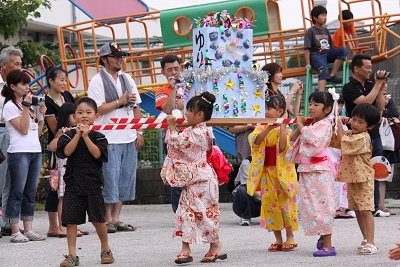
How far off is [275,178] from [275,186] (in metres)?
0.08

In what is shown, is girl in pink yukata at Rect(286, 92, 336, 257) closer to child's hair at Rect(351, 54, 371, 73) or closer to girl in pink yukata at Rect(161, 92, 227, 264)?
girl in pink yukata at Rect(161, 92, 227, 264)

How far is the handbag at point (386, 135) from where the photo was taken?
10789mm

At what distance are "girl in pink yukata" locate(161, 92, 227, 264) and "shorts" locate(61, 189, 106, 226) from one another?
65cm

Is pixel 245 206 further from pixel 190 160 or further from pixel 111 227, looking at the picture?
pixel 190 160

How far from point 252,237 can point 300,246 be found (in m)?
0.88

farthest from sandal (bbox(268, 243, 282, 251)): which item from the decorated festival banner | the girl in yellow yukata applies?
the decorated festival banner

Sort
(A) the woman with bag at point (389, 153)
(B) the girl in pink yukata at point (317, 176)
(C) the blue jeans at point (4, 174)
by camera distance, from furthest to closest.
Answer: (A) the woman with bag at point (389, 153) < (C) the blue jeans at point (4, 174) < (B) the girl in pink yukata at point (317, 176)

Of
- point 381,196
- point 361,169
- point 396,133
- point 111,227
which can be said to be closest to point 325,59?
point 396,133

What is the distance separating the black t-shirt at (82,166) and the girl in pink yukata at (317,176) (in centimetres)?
→ 183

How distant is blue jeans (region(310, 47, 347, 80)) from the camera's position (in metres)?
11.9

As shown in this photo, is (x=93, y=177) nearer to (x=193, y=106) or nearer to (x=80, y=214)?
(x=80, y=214)

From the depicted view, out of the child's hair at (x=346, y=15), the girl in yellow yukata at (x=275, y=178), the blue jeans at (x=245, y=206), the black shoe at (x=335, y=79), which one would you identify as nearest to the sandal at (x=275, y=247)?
the girl in yellow yukata at (x=275, y=178)

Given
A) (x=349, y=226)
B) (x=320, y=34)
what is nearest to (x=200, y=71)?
(x=349, y=226)

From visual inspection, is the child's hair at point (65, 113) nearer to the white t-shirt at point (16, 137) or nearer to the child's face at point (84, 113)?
the white t-shirt at point (16, 137)
